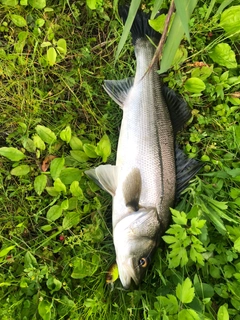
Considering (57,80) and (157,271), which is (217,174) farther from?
(57,80)

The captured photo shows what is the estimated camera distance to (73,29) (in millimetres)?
2750

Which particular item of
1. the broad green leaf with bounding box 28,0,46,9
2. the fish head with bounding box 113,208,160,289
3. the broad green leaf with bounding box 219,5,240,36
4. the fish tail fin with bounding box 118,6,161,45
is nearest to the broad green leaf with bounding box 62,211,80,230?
the fish head with bounding box 113,208,160,289

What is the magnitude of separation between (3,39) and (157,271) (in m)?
1.99

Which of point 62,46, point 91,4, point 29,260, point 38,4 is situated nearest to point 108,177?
point 29,260

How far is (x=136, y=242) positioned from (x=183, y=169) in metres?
0.58

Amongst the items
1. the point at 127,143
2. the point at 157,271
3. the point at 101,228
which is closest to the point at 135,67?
the point at 127,143

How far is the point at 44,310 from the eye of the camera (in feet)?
7.79

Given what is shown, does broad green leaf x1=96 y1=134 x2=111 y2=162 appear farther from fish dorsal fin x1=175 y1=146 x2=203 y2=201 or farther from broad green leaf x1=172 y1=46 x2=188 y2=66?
broad green leaf x1=172 y1=46 x2=188 y2=66

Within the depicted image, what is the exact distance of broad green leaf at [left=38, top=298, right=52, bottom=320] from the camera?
235 centimetres

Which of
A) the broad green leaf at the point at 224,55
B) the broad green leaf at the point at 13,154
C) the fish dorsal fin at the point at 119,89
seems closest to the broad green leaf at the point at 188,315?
the fish dorsal fin at the point at 119,89

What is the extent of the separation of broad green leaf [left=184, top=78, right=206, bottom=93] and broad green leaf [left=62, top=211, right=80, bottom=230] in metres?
1.20

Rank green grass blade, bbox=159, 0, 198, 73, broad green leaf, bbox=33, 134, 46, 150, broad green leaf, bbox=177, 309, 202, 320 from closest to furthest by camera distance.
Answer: green grass blade, bbox=159, 0, 198, 73 → broad green leaf, bbox=177, 309, 202, 320 → broad green leaf, bbox=33, 134, 46, 150

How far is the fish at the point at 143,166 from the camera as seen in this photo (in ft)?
7.30

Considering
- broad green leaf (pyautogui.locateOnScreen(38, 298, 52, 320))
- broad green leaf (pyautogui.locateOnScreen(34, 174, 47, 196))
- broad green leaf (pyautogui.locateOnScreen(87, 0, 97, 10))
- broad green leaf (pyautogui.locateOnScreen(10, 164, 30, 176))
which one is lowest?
broad green leaf (pyautogui.locateOnScreen(38, 298, 52, 320))
